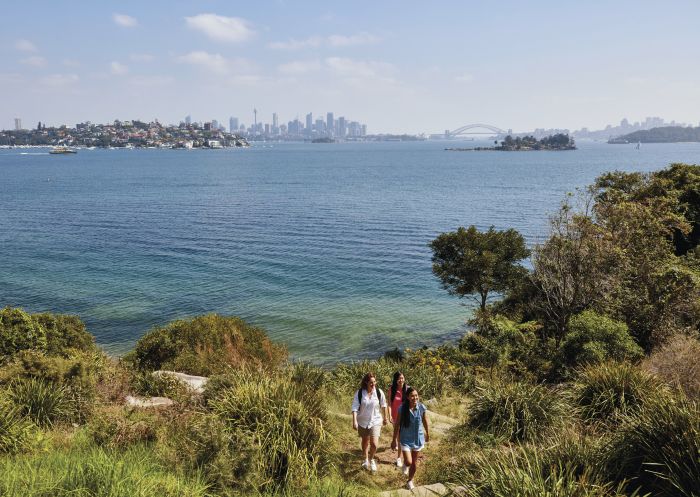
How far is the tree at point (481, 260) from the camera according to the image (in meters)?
25.3

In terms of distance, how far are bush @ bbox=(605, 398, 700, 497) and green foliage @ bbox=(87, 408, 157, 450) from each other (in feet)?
24.2

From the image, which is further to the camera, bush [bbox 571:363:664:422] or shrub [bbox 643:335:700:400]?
shrub [bbox 643:335:700:400]

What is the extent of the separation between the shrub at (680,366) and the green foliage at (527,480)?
5.96 metres

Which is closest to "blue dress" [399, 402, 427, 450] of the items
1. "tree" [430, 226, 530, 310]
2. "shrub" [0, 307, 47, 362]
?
"shrub" [0, 307, 47, 362]

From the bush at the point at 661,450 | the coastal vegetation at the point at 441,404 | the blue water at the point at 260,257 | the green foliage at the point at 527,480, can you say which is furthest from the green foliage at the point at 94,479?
the blue water at the point at 260,257

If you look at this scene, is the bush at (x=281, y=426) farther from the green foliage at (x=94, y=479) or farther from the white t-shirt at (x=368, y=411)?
the green foliage at (x=94, y=479)

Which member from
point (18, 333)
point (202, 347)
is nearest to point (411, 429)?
point (202, 347)

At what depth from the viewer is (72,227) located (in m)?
53.9

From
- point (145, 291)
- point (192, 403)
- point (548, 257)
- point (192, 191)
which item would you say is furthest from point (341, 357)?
point (192, 191)

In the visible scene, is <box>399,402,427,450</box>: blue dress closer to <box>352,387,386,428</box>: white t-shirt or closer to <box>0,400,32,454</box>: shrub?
<box>352,387,386,428</box>: white t-shirt

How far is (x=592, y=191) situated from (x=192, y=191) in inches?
2943

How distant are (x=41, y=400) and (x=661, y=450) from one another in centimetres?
1074

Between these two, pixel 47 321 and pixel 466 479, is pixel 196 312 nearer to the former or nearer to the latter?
pixel 47 321

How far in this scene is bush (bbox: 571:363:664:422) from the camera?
Result: 33.6 feet
